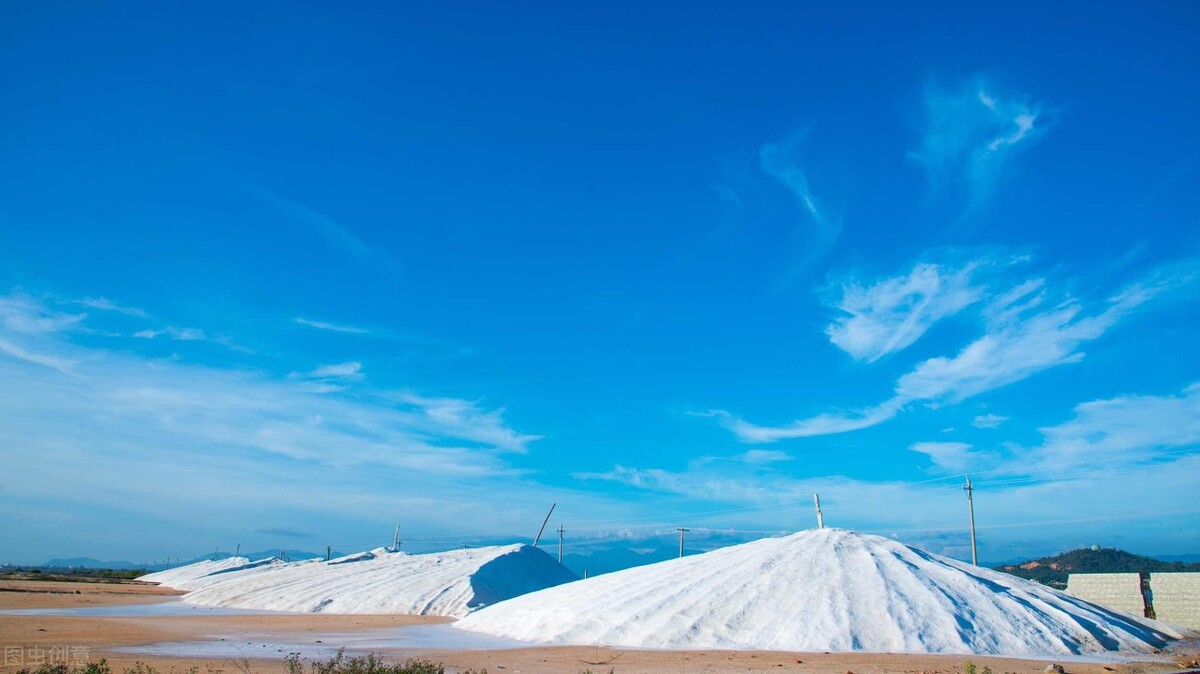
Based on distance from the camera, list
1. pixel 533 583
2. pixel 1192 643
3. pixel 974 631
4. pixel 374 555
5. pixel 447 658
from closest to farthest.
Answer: pixel 447 658, pixel 974 631, pixel 1192 643, pixel 533 583, pixel 374 555

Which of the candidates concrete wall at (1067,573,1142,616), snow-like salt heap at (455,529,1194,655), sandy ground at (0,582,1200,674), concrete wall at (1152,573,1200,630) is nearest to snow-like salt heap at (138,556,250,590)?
sandy ground at (0,582,1200,674)

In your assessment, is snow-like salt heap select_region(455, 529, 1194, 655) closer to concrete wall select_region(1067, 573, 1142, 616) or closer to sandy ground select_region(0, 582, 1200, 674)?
sandy ground select_region(0, 582, 1200, 674)

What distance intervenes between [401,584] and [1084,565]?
77.7 m

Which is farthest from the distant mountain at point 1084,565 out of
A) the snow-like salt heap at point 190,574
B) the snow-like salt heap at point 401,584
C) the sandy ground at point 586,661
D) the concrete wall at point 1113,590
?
the snow-like salt heap at point 190,574

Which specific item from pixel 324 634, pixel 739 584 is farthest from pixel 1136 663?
pixel 324 634

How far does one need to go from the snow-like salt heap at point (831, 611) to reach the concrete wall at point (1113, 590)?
5194mm

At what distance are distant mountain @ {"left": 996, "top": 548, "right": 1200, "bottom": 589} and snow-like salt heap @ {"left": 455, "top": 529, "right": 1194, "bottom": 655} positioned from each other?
57212 millimetres

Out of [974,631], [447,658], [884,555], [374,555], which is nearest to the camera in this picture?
[447,658]

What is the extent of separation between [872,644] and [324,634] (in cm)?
2200

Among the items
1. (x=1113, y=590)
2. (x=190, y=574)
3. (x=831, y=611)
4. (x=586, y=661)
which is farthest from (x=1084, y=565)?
(x=190, y=574)

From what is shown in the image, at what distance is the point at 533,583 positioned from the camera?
2302 inches

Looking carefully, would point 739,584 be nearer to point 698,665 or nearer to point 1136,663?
point 698,665

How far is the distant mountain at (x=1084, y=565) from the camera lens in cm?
7694

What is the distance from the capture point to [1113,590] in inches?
1300
